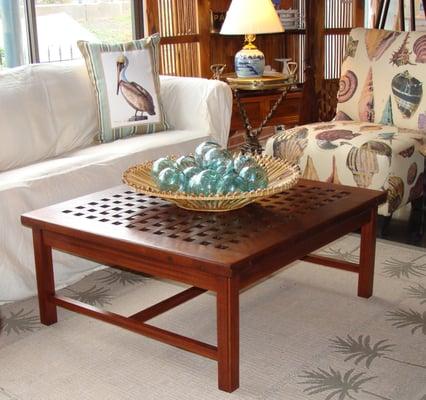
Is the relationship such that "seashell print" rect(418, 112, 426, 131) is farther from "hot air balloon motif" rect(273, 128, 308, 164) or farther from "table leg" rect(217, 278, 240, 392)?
"table leg" rect(217, 278, 240, 392)

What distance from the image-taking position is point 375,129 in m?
3.27

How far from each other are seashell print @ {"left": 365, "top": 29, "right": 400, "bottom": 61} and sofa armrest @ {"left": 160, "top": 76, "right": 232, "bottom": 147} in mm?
747

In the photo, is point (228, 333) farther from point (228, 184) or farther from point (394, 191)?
point (394, 191)

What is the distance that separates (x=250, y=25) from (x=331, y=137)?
3.47 feet

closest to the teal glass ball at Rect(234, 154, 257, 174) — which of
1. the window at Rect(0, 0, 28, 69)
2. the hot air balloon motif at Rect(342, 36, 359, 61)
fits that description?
the hot air balloon motif at Rect(342, 36, 359, 61)

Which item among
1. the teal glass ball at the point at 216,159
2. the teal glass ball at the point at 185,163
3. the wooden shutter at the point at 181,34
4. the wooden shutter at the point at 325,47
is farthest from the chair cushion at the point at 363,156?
the wooden shutter at the point at 325,47

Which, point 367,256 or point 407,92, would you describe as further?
point 407,92

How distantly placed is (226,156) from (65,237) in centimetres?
56

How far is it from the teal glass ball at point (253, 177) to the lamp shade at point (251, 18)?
1995mm

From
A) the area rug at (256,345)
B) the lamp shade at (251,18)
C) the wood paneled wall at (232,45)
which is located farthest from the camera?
the wood paneled wall at (232,45)

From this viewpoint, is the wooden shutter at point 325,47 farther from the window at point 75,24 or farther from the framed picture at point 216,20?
the window at point 75,24

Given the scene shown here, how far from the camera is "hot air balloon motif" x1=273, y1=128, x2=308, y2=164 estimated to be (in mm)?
3303

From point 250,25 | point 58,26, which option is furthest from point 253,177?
point 58,26

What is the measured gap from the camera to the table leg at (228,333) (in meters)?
1.78
